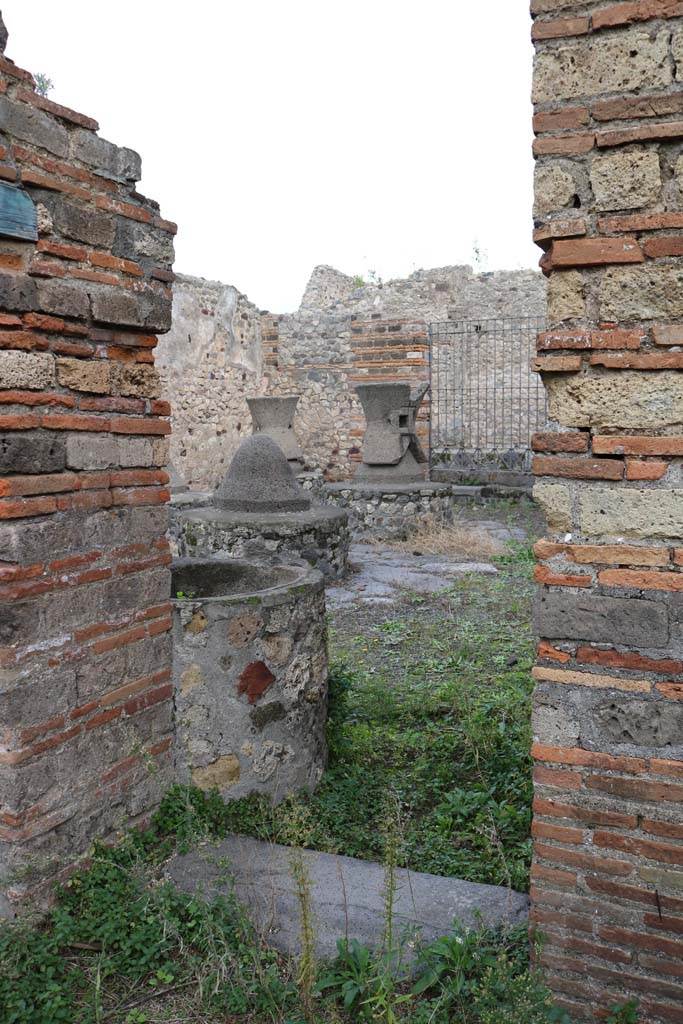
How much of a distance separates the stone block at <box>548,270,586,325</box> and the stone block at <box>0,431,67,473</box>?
1.69m

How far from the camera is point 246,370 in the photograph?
1395 centimetres

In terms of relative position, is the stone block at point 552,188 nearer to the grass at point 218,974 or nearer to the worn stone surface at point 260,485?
the grass at point 218,974

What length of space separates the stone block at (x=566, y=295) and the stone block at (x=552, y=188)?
170 millimetres

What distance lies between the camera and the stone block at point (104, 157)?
2.66 m

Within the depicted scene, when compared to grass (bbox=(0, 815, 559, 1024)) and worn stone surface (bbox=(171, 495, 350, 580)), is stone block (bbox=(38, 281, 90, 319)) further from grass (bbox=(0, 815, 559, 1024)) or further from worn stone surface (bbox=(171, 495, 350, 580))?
worn stone surface (bbox=(171, 495, 350, 580))

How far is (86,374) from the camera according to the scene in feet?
8.94

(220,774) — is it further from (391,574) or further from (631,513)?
(391,574)

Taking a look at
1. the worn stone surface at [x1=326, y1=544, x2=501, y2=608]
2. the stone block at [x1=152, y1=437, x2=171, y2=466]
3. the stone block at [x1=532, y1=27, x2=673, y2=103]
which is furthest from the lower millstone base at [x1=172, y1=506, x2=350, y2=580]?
the stone block at [x1=532, y1=27, x2=673, y2=103]

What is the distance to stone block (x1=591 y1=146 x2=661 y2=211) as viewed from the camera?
1.89m

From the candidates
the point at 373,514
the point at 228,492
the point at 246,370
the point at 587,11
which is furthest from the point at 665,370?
the point at 246,370

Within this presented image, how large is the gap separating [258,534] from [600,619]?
5300 mm

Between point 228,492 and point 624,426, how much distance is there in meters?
5.91

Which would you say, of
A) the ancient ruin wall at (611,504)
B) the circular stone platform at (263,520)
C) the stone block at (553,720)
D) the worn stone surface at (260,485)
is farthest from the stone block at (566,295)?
the worn stone surface at (260,485)

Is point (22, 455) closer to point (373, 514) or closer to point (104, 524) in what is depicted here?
point (104, 524)
